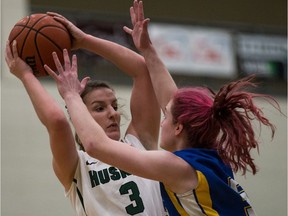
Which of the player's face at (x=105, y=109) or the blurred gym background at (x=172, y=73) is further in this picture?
the blurred gym background at (x=172, y=73)

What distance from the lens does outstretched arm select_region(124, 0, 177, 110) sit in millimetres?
3916

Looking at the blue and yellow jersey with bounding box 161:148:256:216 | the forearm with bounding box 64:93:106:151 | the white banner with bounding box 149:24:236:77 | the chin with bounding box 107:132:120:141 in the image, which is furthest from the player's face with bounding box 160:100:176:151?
the white banner with bounding box 149:24:236:77

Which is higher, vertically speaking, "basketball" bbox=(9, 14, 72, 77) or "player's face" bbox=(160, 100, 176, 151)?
"basketball" bbox=(9, 14, 72, 77)

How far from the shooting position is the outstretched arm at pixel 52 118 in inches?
144

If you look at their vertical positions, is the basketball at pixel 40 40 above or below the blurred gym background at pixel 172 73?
above

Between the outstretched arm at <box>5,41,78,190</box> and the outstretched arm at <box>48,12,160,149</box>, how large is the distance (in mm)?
498

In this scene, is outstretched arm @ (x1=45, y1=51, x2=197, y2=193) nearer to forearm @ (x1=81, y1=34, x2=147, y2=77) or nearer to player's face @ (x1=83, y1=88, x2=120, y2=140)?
player's face @ (x1=83, y1=88, x2=120, y2=140)

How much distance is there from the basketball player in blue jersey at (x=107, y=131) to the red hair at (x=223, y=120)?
626mm

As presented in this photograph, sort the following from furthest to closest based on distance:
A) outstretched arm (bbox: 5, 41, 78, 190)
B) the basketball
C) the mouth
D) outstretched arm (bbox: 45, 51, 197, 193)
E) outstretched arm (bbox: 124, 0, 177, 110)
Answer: the mouth → outstretched arm (bbox: 124, 0, 177, 110) → the basketball → outstretched arm (bbox: 5, 41, 78, 190) → outstretched arm (bbox: 45, 51, 197, 193)

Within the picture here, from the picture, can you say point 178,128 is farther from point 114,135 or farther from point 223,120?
point 114,135

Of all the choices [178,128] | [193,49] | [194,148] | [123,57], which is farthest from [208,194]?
[193,49]

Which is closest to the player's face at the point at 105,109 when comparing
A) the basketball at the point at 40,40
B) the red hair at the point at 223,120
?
the basketball at the point at 40,40

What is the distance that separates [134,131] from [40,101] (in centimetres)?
80

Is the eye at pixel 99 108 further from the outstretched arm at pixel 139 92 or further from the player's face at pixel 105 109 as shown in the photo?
the outstretched arm at pixel 139 92
